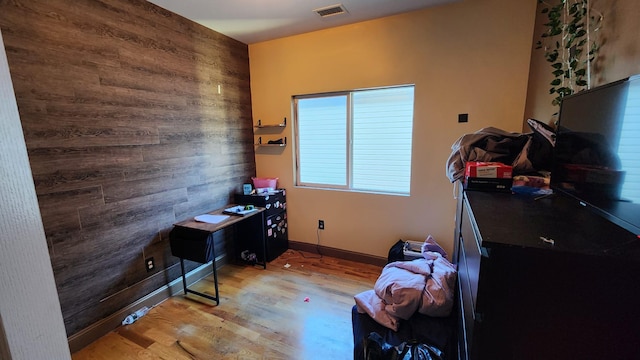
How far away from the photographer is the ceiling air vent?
233cm

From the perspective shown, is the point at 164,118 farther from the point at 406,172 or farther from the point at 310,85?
the point at 406,172

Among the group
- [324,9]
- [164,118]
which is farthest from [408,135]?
[164,118]

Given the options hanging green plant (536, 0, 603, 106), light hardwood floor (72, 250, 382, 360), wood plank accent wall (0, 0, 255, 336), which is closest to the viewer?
hanging green plant (536, 0, 603, 106)

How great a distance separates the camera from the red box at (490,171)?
1.30m

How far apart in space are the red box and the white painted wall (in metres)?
1.67

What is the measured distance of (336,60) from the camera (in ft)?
9.18

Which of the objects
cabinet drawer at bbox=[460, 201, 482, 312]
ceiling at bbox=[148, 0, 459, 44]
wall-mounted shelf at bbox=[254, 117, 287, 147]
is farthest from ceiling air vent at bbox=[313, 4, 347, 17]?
cabinet drawer at bbox=[460, 201, 482, 312]

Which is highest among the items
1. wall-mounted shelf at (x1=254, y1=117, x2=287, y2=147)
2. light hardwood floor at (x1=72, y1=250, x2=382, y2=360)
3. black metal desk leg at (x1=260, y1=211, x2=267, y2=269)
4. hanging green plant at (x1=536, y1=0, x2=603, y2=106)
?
hanging green plant at (x1=536, y1=0, x2=603, y2=106)

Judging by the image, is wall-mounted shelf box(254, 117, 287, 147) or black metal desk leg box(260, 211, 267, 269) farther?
wall-mounted shelf box(254, 117, 287, 147)

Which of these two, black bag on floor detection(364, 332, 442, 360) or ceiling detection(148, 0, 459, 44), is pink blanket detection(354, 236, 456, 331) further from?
ceiling detection(148, 0, 459, 44)

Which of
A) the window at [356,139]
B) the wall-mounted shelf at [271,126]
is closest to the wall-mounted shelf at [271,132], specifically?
the wall-mounted shelf at [271,126]

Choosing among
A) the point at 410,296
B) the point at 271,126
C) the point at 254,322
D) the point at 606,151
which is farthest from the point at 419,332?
the point at 271,126

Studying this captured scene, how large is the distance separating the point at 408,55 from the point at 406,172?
116cm

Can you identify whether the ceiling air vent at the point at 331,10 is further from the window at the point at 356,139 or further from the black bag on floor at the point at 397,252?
the black bag on floor at the point at 397,252
